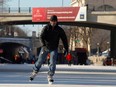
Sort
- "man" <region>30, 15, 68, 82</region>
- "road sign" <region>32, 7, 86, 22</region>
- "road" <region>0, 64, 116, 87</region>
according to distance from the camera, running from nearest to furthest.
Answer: "man" <region>30, 15, 68, 82</region> → "road" <region>0, 64, 116, 87</region> → "road sign" <region>32, 7, 86, 22</region>

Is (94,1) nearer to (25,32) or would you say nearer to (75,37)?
(75,37)

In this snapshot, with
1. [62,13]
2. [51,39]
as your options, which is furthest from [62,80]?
[62,13]

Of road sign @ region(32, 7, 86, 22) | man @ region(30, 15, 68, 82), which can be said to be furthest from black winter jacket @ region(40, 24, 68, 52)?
road sign @ region(32, 7, 86, 22)

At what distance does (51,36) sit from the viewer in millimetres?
15602

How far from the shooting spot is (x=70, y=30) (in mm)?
99250

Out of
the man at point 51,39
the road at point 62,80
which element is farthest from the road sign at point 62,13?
the man at point 51,39

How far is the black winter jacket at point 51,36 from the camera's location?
1552 centimetres

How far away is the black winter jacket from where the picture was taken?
50.9 ft

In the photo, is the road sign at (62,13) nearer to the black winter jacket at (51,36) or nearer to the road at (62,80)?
the road at (62,80)

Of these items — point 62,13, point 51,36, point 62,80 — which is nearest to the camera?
point 51,36

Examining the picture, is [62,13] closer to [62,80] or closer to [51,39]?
[62,80]

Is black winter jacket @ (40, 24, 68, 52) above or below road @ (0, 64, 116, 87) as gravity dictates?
above

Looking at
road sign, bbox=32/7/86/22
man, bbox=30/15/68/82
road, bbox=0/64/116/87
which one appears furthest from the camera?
road sign, bbox=32/7/86/22

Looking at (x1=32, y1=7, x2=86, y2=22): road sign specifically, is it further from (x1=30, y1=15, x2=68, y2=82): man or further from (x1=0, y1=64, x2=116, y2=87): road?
(x1=30, y1=15, x2=68, y2=82): man
